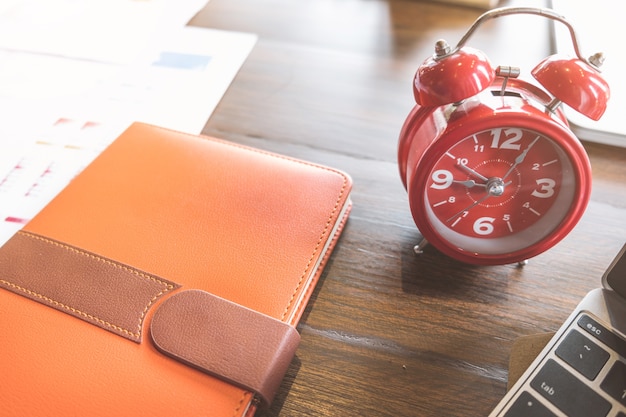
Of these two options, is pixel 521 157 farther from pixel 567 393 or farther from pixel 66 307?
pixel 66 307

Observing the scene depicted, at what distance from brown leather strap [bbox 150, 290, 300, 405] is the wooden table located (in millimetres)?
55

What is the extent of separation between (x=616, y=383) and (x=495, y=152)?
0.24m

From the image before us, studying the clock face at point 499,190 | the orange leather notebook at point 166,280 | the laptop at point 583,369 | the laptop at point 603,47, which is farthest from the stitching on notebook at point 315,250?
the laptop at point 603,47

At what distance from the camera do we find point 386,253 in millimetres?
616

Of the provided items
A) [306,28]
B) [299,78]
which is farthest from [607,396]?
[306,28]

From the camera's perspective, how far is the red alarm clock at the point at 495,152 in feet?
1.54

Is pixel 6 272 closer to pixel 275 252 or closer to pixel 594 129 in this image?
pixel 275 252

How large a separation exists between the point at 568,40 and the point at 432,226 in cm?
52

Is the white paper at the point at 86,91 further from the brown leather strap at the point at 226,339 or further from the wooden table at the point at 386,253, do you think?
the brown leather strap at the point at 226,339

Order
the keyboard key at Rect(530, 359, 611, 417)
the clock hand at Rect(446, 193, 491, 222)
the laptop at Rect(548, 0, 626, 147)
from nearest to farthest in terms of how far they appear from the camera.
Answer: the keyboard key at Rect(530, 359, 611, 417) → the clock hand at Rect(446, 193, 491, 222) → the laptop at Rect(548, 0, 626, 147)

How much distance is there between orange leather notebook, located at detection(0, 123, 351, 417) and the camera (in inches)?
17.8

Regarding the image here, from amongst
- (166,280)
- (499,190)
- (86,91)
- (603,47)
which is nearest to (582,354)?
(499,190)

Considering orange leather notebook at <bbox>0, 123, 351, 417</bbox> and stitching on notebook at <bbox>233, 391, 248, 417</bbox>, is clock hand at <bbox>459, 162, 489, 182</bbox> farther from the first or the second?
stitching on notebook at <bbox>233, 391, 248, 417</bbox>

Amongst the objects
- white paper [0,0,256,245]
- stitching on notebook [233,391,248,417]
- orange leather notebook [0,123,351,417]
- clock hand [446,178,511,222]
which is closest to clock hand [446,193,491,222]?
clock hand [446,178,511,222]
